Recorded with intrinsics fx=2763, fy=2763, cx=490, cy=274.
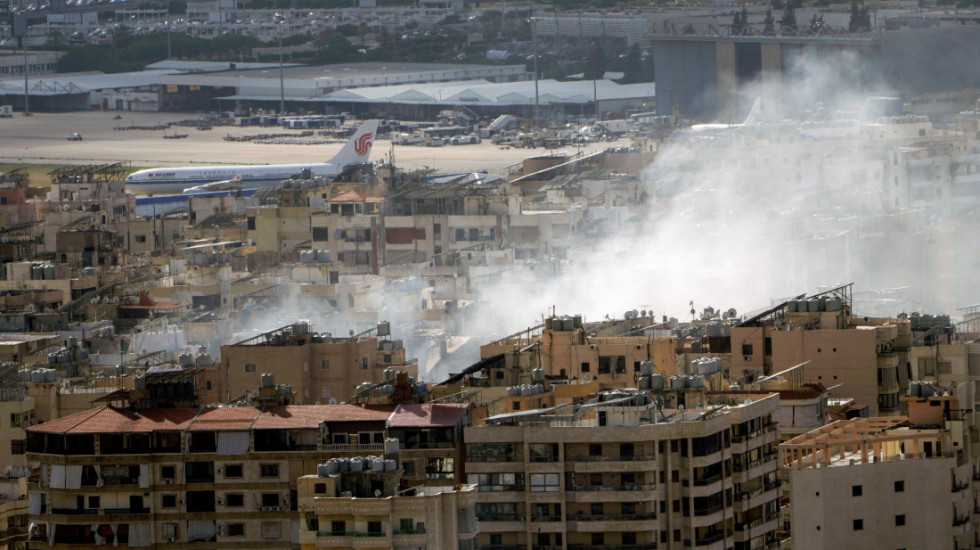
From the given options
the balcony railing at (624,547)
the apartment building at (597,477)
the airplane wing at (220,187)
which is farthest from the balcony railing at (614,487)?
the airplane wing at (220,187)

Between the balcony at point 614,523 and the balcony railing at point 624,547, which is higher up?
the balcony at point 614,523

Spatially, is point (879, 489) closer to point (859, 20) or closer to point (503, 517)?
point (503, 517)

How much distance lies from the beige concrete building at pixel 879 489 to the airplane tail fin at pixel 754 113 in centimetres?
9851

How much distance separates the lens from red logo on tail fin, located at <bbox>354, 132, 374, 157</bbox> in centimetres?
15900

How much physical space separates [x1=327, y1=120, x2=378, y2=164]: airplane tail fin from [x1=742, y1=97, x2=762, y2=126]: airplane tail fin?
2173 centimetres

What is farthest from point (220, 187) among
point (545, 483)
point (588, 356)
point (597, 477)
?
point (597, 477)

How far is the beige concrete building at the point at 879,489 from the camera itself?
4547cm

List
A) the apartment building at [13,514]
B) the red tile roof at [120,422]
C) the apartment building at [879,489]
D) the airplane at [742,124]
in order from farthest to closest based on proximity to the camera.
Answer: the airplane at [742,124] → the apartment building at [13,514] → the red tile roof at [120,422] → the apartment building at [879,489]

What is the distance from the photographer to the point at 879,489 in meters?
45.6

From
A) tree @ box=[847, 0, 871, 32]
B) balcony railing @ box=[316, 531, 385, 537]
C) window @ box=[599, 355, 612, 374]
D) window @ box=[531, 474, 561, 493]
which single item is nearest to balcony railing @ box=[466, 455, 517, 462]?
window @ box=[531, 474, 561, 493]

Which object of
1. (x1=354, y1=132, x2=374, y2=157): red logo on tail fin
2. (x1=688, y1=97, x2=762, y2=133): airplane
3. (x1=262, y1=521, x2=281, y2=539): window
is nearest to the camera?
(x1=262, y1=521, x2=281, y2=539): window

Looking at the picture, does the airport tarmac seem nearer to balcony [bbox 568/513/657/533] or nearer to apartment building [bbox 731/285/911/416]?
apartment building [bbox 731/285/911/416]

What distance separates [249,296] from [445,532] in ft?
146

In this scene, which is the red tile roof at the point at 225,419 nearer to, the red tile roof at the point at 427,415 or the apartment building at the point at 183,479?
the apartment building at the point at 183,479
